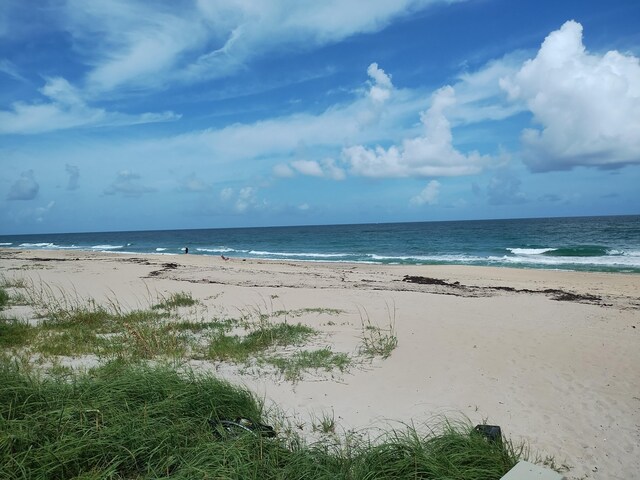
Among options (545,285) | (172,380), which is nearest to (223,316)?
(172,380)

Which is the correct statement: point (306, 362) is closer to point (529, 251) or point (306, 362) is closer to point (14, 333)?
point (14, 333)

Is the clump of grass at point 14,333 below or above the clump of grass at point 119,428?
below

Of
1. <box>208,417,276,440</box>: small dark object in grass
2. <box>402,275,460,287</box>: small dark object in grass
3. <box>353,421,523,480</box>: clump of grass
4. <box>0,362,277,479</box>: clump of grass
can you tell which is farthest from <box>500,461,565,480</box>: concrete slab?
<box>402,275,460,287</box>: small dark object in grass

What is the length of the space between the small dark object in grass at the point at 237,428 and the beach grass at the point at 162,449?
0.08 m

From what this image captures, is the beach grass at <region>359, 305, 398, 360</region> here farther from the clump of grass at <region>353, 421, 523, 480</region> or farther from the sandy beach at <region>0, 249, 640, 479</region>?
the clump of grass at <region>353, 421, 523, 480</region>

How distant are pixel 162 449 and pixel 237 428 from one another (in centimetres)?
76

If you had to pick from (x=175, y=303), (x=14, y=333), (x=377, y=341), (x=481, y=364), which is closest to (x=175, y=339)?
(x=14, y=333)

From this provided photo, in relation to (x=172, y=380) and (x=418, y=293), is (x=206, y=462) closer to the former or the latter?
(x=172, y=380)

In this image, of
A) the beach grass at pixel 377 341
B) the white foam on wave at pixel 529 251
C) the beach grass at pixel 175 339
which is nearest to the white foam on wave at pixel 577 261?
the white foam on wave at pixel 529 251

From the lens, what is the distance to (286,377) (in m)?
6.37

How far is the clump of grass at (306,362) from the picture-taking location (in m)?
6.61

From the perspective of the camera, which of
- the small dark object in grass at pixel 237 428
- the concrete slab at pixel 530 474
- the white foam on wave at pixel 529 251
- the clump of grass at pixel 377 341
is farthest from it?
the white foam on wave at pixel 529 251

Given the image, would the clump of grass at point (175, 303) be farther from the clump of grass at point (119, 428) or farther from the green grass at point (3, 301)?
the clump of grass at point (119, 428)

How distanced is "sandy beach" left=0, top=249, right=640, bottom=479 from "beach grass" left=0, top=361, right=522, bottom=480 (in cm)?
134
